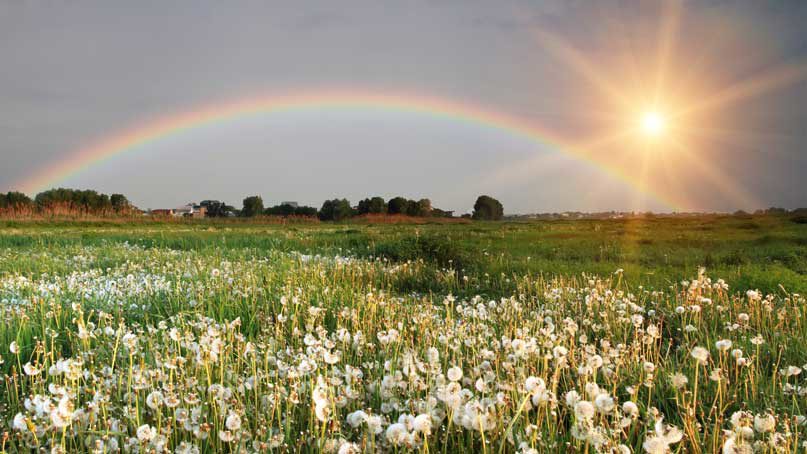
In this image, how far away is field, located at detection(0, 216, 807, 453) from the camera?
2850mm

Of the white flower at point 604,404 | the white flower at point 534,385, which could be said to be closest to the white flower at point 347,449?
the white flower at point 534,385

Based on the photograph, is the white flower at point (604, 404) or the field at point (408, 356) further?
the field at point (408, 356)

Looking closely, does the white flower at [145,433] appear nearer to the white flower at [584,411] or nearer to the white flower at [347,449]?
the white flower at [347,449]

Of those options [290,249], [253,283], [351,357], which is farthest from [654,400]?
[290,249]

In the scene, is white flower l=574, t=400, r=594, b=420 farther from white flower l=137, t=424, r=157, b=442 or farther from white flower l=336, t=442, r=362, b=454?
white flower l=137, t=424, r=157, b=442

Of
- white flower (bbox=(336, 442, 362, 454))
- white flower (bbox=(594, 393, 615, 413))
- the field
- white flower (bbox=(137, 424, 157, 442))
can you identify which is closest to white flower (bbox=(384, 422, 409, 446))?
the field

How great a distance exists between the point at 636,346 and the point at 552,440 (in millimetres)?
2281

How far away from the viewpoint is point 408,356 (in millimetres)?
3648

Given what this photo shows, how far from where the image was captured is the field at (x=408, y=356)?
2850mm

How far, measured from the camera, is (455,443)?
3209 mm

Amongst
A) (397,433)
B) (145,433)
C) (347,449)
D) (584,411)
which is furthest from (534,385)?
(145,433)

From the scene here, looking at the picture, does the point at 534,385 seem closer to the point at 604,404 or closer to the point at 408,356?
the point at 604,404

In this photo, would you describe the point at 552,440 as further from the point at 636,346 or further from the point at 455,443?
the point at 636,346

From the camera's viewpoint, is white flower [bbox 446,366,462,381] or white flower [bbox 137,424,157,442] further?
white flower [bbox 446,366,462,381]
